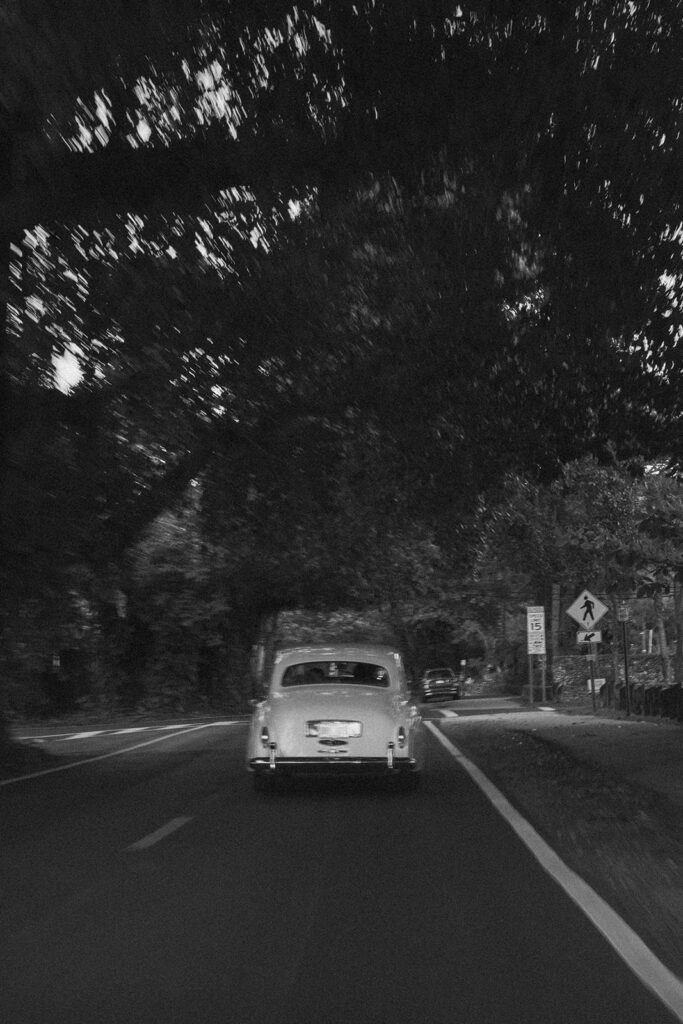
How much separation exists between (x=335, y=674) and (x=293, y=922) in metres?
7.32

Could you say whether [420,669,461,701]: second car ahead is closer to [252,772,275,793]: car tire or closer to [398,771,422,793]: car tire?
[398,771,422,793]: car tire

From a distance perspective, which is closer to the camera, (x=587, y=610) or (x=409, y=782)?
(x=409, y=782)

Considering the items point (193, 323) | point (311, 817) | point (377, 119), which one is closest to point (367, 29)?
point (377, 119)

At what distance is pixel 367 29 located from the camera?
10523mm

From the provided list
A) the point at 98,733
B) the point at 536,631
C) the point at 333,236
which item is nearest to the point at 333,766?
the point at 333,236

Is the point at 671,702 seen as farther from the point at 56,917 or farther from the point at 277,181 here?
the point at 56,917

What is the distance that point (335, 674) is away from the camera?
14.5 m

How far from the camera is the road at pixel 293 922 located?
5.48 meters

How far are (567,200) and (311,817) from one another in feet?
20.4

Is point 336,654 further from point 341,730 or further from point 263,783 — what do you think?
point 263,783

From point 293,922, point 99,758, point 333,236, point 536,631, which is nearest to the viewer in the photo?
point 293,922

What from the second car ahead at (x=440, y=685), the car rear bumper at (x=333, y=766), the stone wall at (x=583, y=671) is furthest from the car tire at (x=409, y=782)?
the second car ahead at (x=440, y=685)

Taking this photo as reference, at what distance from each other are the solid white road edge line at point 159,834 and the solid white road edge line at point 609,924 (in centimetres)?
291

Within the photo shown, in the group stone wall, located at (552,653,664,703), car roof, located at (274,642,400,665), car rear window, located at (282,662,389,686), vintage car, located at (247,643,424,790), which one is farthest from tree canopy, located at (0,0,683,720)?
stone wall, located at (552,653,664,703)
